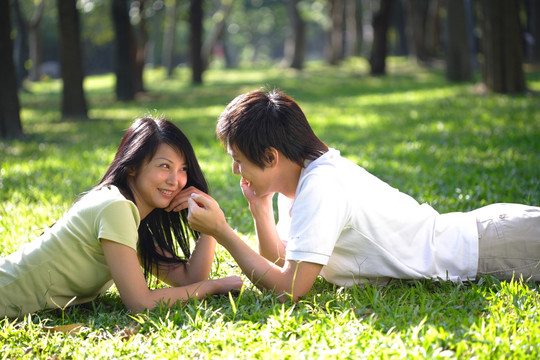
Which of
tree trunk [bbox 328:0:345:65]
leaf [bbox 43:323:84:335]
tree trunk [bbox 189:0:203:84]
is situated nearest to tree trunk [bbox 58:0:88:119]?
tree trunk [bbox 189:0:203:84]

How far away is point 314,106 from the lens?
14.2 m

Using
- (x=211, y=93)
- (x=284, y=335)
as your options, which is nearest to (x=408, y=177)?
(x=284, y=335)

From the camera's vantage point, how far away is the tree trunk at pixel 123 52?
55.1ft

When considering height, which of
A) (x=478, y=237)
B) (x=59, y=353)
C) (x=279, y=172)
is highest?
(x=279, y=172)

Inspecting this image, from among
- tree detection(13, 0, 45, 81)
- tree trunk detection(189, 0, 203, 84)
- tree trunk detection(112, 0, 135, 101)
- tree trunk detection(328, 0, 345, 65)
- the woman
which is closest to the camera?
the woman

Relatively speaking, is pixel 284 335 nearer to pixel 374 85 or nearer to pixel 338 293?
pixel 338 293

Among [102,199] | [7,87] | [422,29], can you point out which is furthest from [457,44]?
[102,199]

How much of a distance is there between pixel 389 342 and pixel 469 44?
15985mm

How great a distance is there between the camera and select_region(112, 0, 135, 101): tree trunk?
661 inches

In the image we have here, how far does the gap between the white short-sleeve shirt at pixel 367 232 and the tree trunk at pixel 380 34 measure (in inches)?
738

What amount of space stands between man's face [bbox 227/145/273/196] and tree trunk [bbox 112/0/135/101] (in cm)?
1444

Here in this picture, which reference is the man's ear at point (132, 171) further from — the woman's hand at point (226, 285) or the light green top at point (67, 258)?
the woman's hand at point (226, 285)

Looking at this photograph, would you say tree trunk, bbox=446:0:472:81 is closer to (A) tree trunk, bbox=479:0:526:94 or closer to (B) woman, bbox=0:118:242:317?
(A) tree trunk, bbox=479:0:526:94

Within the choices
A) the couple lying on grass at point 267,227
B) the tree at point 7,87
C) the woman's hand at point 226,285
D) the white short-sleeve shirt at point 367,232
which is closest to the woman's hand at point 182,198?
the couple lying on grass at point 267,227
